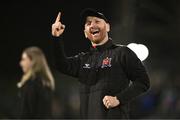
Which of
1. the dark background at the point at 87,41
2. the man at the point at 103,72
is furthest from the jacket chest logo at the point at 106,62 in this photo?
the dark background at the point at 87,41

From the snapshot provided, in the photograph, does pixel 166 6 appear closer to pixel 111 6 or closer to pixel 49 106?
pixel 111 6

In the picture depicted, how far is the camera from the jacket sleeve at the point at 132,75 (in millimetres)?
1199

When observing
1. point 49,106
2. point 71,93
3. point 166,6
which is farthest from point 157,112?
point 166,6

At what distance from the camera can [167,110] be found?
96.3 inches

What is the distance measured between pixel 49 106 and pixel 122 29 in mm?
784

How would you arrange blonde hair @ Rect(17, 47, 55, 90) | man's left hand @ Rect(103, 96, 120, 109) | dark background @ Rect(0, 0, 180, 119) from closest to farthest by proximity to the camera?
1. man's left hand @ Rect(103, 96, 120, 109)
2. dark background @ Rect(0, 0, 180, 119)
3. blonde hair @ Rect(17, 47, 55, 90)

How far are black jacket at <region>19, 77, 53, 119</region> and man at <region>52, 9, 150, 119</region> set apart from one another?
76 centimetres

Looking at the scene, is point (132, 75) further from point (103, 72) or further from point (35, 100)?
point (35, 100)

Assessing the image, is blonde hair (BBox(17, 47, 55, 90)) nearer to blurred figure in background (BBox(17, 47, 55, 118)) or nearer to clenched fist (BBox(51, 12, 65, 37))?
blurred figure in background (BBox(17, 47, 55, 118))

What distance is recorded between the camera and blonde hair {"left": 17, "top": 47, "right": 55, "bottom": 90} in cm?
208

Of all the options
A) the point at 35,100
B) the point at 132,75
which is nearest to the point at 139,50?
the point at 132,75

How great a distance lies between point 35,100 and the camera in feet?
6.56

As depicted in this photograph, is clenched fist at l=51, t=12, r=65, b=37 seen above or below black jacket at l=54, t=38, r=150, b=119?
above

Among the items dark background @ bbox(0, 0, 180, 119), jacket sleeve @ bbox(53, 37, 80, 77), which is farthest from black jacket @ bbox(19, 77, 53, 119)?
jacket sleeve @ bbox(53, 37, 80, 77)
